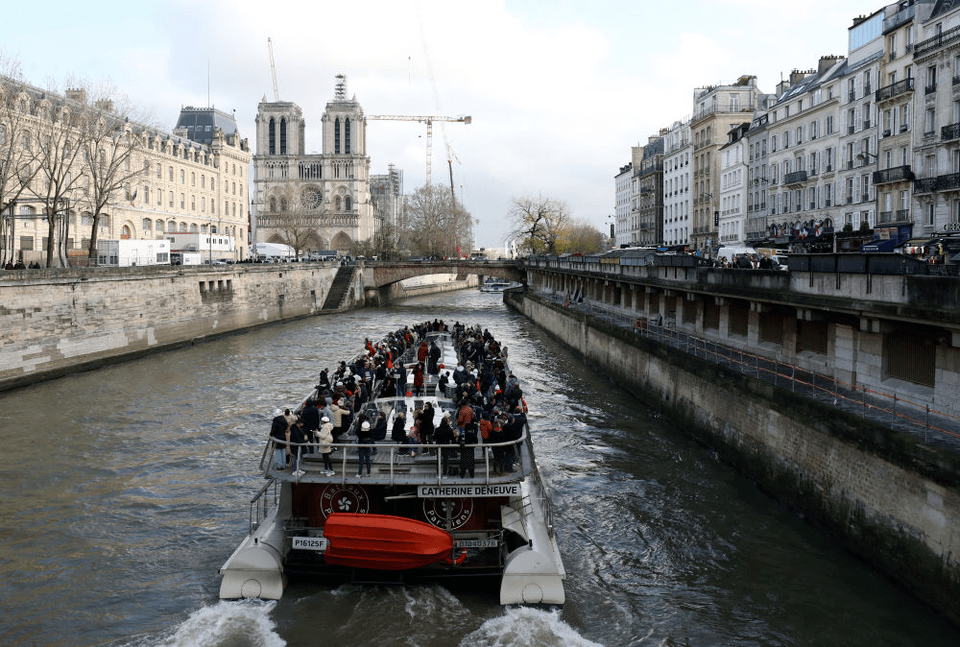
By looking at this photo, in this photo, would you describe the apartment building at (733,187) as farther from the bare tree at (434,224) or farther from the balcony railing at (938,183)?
the bare tree at (434,224)

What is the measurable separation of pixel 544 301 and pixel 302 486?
4516 centimetres

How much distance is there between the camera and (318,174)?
15800 centimetres

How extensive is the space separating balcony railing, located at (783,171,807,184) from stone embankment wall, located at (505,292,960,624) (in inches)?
1101

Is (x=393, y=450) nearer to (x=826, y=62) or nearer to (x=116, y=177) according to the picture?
(x=826, y=62)

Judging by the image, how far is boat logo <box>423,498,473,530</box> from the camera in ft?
43.3

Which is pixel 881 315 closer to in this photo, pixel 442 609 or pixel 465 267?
pixel 442 609

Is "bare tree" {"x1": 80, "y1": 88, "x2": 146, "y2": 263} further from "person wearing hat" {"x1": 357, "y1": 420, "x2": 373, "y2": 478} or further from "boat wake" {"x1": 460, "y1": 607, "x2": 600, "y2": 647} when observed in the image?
"boat wake" {"x1": 460, "y1": 607, "x2": 600, "y2": 647}

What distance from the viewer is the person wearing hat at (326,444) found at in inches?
506

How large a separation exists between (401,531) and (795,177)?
43340mm

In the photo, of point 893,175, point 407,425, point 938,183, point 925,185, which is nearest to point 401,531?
point 407,425

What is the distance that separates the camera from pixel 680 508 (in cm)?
1736

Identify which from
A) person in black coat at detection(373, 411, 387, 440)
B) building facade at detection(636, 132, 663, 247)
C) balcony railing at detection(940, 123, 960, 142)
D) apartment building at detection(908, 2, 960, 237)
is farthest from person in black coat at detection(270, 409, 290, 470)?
building facade at detection(636, 132, 663, 247)

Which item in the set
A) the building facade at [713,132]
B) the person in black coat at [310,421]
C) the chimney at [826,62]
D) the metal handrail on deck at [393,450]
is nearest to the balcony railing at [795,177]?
the chimney at [826,62]

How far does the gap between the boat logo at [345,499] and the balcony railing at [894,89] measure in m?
32.5
